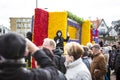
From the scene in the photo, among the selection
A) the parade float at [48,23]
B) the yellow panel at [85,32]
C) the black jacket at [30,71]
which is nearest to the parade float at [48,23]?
the parade float at [48,23]

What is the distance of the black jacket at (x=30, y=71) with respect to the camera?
218 cm

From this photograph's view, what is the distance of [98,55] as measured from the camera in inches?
303

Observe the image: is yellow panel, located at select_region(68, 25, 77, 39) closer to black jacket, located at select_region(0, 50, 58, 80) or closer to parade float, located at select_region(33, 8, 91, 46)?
parade float, located at select_region(33, 8, 91, 46)

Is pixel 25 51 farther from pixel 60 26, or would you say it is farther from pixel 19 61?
pixel 60 26

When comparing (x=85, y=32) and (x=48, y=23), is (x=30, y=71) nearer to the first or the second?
(x=48, y=23)

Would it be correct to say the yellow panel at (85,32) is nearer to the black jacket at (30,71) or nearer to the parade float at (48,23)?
the parade float at (48,23)

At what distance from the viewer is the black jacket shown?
7.15ft

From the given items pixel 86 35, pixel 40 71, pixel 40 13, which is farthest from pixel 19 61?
pixel 86 35

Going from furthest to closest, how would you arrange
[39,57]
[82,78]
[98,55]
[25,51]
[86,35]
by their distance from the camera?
[86,35]
[98,55]
[82,78]
[39,57]
[25,51]

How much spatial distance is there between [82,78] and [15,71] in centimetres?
244

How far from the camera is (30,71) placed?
2.34 m

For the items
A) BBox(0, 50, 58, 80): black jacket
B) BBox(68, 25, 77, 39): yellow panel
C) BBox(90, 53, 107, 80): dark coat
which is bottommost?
BBox(90, 53, 107, 80): dark coat

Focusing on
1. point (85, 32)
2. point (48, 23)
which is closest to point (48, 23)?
point (48, 23)

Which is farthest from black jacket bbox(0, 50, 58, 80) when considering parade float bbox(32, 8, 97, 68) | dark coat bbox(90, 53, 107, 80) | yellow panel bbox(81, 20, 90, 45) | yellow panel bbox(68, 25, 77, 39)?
yellow panel bbox(81, 20, 90, 45)
